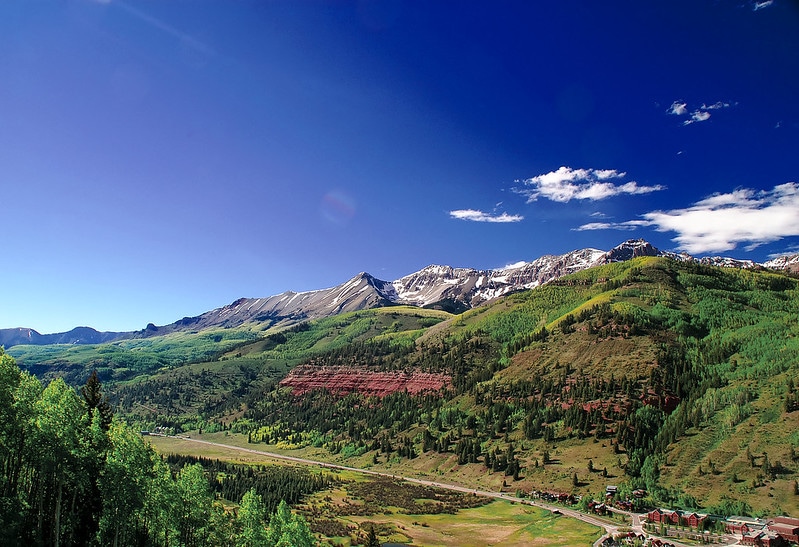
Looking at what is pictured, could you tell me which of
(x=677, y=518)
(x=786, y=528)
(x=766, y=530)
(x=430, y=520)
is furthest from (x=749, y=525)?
(x=430, y=520)

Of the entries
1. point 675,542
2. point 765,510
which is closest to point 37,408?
point 675,542

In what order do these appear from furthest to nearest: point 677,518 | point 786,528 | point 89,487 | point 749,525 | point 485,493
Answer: point 485,493
point 677,518
point 749,525
point 786,528
point 89,487

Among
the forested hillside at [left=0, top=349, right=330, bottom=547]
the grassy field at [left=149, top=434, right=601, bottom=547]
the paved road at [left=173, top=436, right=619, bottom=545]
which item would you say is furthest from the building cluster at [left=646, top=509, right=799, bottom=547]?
the forested hillside at [left=0, top=349, right=330, bottom=547]

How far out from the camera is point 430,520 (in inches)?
4281

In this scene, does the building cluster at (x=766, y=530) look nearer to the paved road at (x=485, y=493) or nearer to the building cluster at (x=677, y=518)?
the building cluster at (x=677, y=518)

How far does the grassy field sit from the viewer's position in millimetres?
93750

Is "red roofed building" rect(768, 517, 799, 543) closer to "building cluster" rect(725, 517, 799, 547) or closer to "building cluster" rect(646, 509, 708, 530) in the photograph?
"building cluster" rect(725, 517, 799, 547)

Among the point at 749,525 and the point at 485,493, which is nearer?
the point at 749,525

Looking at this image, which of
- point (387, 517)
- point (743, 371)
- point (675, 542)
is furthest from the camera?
point (743, 371)

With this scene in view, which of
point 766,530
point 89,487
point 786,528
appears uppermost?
point 89,487

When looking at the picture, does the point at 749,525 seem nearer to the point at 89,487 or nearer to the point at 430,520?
the point at 430,520

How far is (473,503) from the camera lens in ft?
402

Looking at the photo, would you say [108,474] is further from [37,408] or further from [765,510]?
[765,510]

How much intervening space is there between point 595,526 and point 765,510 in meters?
34.8
